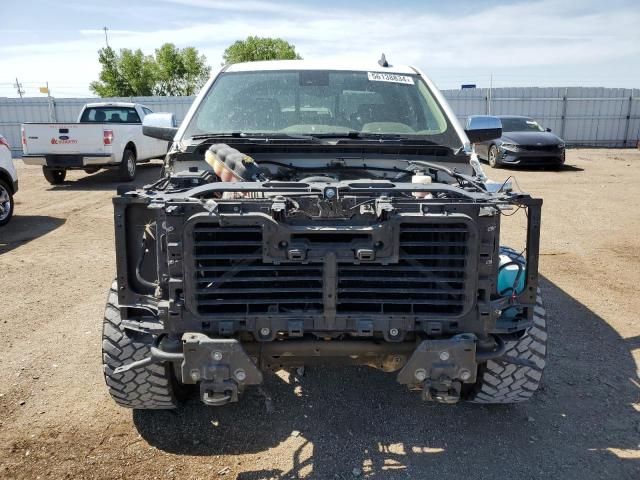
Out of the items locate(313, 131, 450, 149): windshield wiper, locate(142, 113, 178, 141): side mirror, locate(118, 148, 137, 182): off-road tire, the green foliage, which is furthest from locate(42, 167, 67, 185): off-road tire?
the green foliage

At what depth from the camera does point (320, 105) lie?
13.7 ft

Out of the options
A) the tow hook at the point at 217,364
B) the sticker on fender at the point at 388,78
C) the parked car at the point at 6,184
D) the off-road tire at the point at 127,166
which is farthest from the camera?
the off-road tire at the point at 127,166

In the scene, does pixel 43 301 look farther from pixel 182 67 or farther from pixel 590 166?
pixel 182 67

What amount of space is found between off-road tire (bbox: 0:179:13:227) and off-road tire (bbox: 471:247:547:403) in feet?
27.0

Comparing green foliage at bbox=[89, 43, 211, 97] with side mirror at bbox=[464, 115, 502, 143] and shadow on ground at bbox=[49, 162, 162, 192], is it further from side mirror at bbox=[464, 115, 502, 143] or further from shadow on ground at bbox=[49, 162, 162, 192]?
side mirror at bbox=[464, 115, 502, 143]

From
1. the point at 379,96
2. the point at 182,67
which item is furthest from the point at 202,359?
the point at 182,67

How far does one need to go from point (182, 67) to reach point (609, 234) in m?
44.4

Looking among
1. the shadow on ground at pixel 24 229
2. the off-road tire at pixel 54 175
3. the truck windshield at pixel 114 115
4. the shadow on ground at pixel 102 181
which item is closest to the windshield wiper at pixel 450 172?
the shadow on ground at pixel 24 229

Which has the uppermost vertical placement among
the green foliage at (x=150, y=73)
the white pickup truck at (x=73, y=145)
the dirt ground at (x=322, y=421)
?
the green foliage at (x=150, y=73)

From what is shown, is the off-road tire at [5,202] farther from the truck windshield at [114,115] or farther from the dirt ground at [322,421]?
the truck windshield at [114,115]

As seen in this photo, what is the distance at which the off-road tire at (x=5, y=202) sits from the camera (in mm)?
8664

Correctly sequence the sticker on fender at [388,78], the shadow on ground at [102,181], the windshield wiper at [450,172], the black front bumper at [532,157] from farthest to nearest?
the black front bumper at [532,157], the shadow on ground at [102,181], the sticker on fender at [388,78], the windshield wiper at [450,172]

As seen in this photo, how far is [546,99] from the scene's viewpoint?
2406 centimetres

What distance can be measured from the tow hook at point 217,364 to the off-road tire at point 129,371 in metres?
0.55
